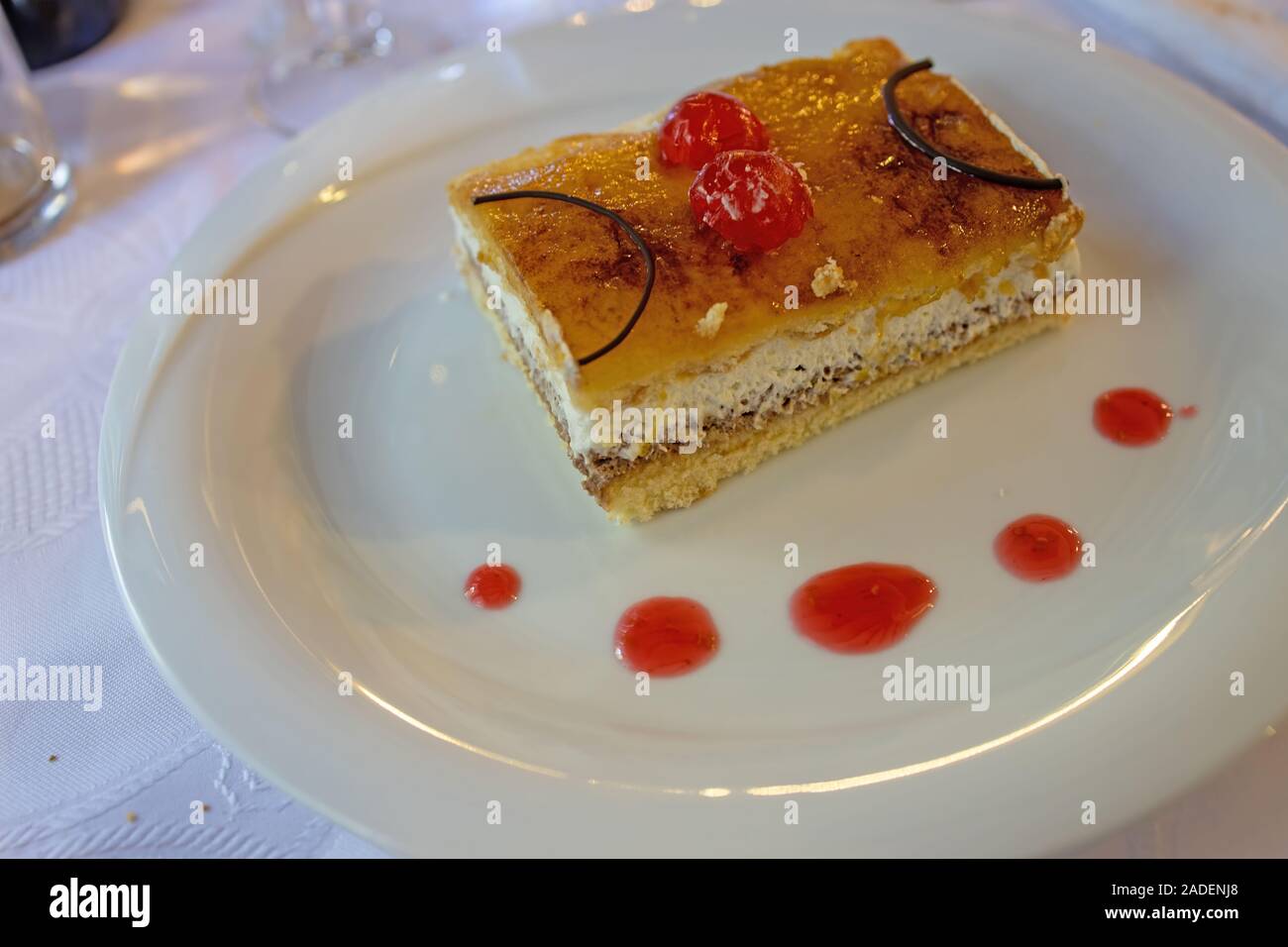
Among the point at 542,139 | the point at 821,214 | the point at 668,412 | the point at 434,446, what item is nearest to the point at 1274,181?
the point at 821,214

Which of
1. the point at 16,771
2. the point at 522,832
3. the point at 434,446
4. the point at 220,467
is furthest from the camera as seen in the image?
the point at 434,446

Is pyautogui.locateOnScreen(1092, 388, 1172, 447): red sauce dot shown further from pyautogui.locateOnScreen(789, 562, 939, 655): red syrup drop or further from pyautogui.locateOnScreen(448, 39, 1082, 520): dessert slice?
pyautogui.locateOnScreen(789, 562, 939, 655): red syrup drop

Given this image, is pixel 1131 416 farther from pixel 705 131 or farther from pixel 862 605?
pixel 705 131

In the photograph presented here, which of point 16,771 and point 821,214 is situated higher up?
point 821,214

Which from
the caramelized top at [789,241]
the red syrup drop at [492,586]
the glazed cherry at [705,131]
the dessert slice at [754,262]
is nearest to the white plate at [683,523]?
the red syrup drop at [492,586]

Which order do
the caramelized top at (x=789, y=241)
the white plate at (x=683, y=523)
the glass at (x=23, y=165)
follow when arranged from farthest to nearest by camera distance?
the glass at (x=23, y=165) → the caramelized top at (x=789, y=241) → the white plate at (x=683, y=523)

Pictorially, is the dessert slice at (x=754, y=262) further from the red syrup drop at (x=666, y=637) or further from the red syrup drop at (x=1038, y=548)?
the red syrup drop at (x=1038, y=548)

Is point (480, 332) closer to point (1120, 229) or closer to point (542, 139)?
point (542, 139)

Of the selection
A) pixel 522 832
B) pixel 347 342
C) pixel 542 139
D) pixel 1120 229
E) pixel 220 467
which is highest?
pixel 542 139
